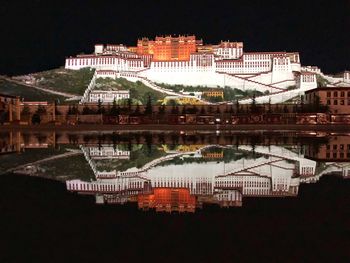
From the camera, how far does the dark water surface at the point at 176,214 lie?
2609 mm

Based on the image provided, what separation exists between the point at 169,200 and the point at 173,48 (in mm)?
67350

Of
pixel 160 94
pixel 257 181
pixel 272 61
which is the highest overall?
pixel 272 61

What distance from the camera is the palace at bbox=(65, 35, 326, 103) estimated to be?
65938 millimetres

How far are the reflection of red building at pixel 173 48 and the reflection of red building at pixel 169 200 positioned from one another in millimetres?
65481

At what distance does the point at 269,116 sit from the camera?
34.3 metres

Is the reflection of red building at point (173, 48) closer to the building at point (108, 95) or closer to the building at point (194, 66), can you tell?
the building at point (194, 66)

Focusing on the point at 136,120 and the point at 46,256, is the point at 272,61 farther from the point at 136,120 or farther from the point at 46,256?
the point at 46,256

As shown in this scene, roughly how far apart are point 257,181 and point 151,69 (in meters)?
63.2

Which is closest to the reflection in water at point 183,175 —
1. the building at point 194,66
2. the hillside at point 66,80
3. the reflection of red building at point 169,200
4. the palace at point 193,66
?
the reflection of red building at point 169,200

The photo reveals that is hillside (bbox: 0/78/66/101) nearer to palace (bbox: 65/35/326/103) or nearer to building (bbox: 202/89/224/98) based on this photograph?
palace (bbox: 65/35/326/103)

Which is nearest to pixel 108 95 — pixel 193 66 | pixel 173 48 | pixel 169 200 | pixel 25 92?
pixel 25 92

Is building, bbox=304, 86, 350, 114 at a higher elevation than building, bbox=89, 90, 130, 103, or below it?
below

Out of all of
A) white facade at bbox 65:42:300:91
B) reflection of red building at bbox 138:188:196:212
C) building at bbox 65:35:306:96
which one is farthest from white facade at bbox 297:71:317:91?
reflection of red building at bbox 138:188:196:212

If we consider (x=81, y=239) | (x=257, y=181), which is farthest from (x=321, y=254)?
(x=257, y=181)
